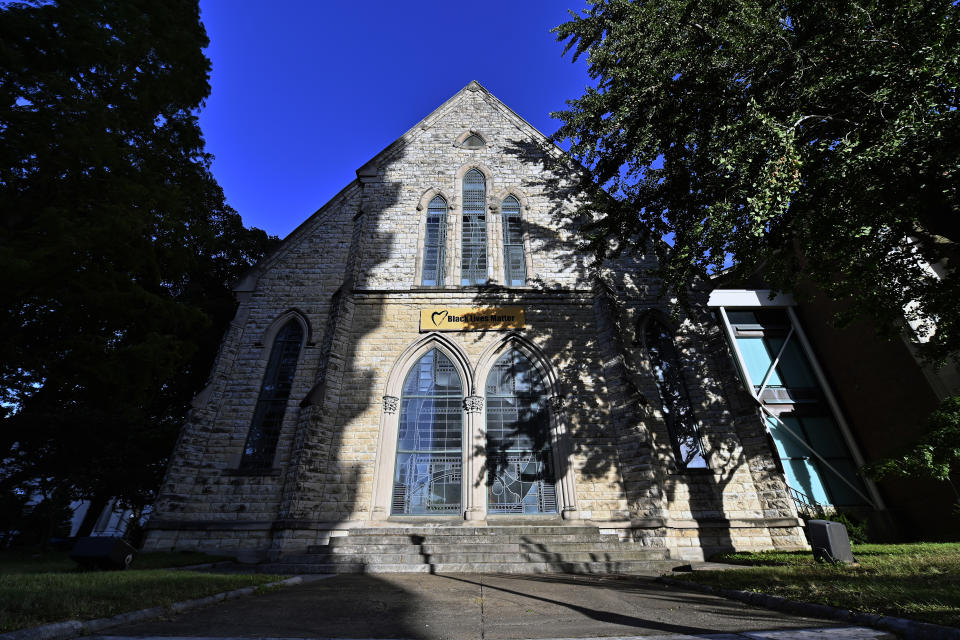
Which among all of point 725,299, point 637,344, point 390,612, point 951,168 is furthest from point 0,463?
point 725,299

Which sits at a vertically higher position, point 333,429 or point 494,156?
point 494,156

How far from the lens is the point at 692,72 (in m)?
7.93

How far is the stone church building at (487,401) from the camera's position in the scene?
898 cm

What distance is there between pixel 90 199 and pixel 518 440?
9.99 meters

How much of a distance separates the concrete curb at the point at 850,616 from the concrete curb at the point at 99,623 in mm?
5474

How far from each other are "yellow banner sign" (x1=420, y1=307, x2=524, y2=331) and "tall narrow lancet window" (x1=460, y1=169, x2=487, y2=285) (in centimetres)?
123

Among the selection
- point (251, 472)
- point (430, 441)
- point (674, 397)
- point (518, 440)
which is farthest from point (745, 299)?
point (251, 472)

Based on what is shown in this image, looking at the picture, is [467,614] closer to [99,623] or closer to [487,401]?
[99,623]

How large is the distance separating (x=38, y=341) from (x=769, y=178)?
1217 cm

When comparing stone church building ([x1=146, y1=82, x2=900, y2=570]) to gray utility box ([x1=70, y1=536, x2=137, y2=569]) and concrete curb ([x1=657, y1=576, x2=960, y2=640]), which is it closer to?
gray utility box ([x1=70, y1=536, x2=137, y2=569])

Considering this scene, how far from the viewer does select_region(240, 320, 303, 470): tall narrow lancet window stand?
32.8 ft

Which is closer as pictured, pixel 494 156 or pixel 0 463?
pixel 0 463

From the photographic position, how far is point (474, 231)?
43.8ft

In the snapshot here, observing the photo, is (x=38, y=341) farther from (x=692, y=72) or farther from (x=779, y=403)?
(x=779, y=403)
